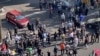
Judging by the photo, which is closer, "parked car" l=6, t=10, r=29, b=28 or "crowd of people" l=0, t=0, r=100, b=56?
"crowd of people" l=0, t=0, r=100, b=56

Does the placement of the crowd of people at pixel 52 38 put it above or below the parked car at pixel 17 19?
below

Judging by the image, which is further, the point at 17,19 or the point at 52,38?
the point at 17,19

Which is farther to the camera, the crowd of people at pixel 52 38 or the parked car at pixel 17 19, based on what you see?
the parked car at pixel 17 19

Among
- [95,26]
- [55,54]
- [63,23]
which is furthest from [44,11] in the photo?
[55,54]

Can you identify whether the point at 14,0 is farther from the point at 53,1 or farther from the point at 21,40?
the point at 21,40

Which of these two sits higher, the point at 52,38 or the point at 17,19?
the point at 17,19
